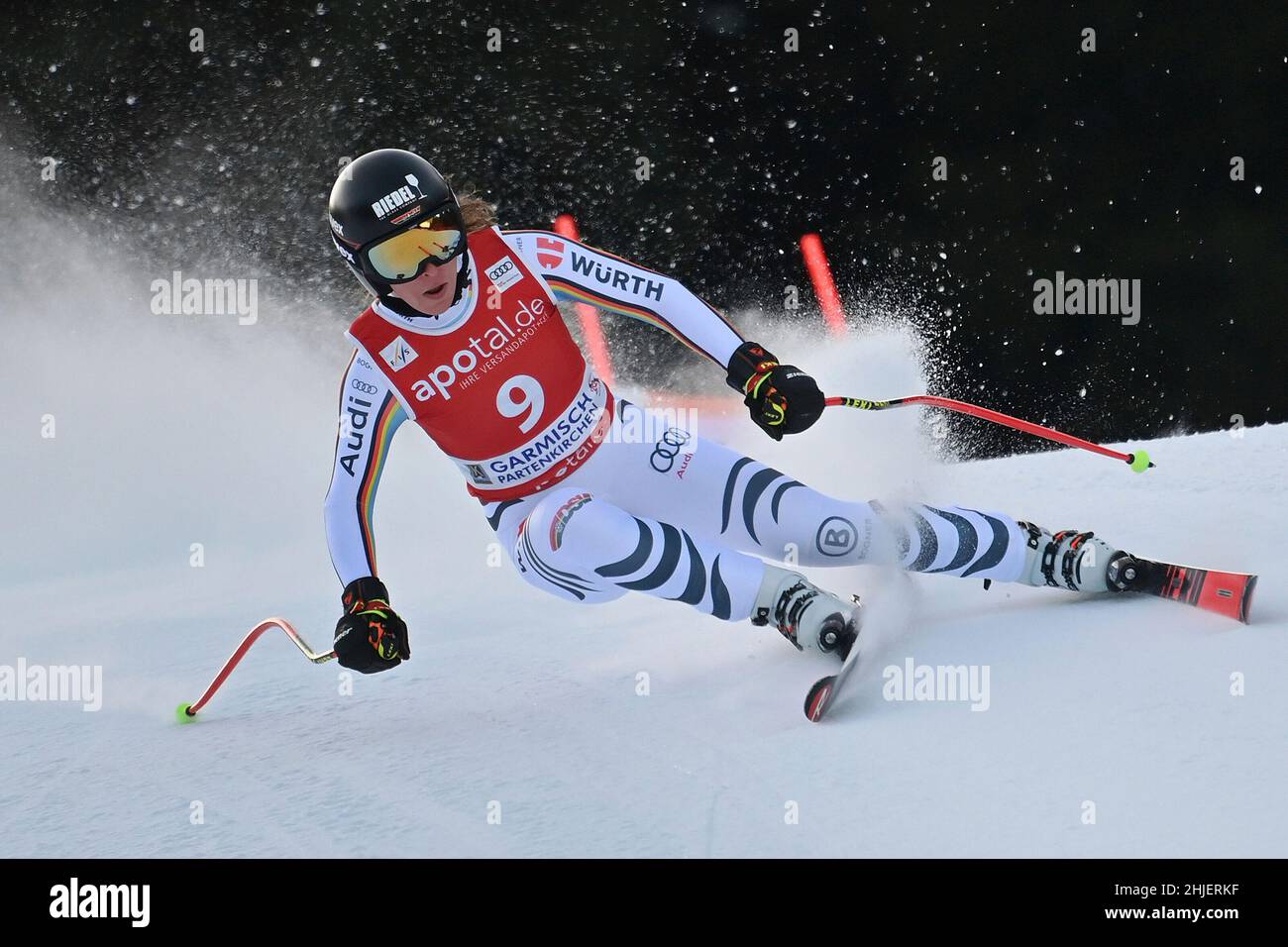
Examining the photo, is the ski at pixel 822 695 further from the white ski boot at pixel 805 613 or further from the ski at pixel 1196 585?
the ski at pixel 1196 585

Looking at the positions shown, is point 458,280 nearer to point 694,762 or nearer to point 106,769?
point 694,762

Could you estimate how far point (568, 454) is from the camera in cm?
272

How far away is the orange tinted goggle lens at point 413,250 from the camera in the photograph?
2455 millimetres

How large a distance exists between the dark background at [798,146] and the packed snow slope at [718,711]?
2696 mm

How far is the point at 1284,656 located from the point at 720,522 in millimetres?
1229

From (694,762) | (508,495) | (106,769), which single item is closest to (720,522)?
(508,495)

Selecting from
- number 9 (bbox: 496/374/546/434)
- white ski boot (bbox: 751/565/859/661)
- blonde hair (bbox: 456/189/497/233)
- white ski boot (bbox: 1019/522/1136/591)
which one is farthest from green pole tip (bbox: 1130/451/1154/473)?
blonde hair (bbox: 456/189/497/233)

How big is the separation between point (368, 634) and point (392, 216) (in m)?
0.91

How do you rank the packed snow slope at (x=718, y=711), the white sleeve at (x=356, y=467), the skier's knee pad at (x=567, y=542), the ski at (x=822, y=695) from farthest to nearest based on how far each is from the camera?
the white sleeve at (x=356, y=467) < the skier's knee pad at (x=567, y=542) < the ski at (x=822, y=695) < the packed snow slope at (x=718, y=711)

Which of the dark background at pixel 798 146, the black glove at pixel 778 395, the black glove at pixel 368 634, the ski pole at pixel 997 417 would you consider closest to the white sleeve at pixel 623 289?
the black glove at pixel 778 395

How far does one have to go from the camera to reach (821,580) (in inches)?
141

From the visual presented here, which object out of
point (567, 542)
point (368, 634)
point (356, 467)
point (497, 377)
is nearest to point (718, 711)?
point (567, 542)

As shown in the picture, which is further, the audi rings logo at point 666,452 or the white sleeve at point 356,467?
the audi rings logo at point 666,452

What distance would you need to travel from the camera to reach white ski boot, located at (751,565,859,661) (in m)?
2.53
